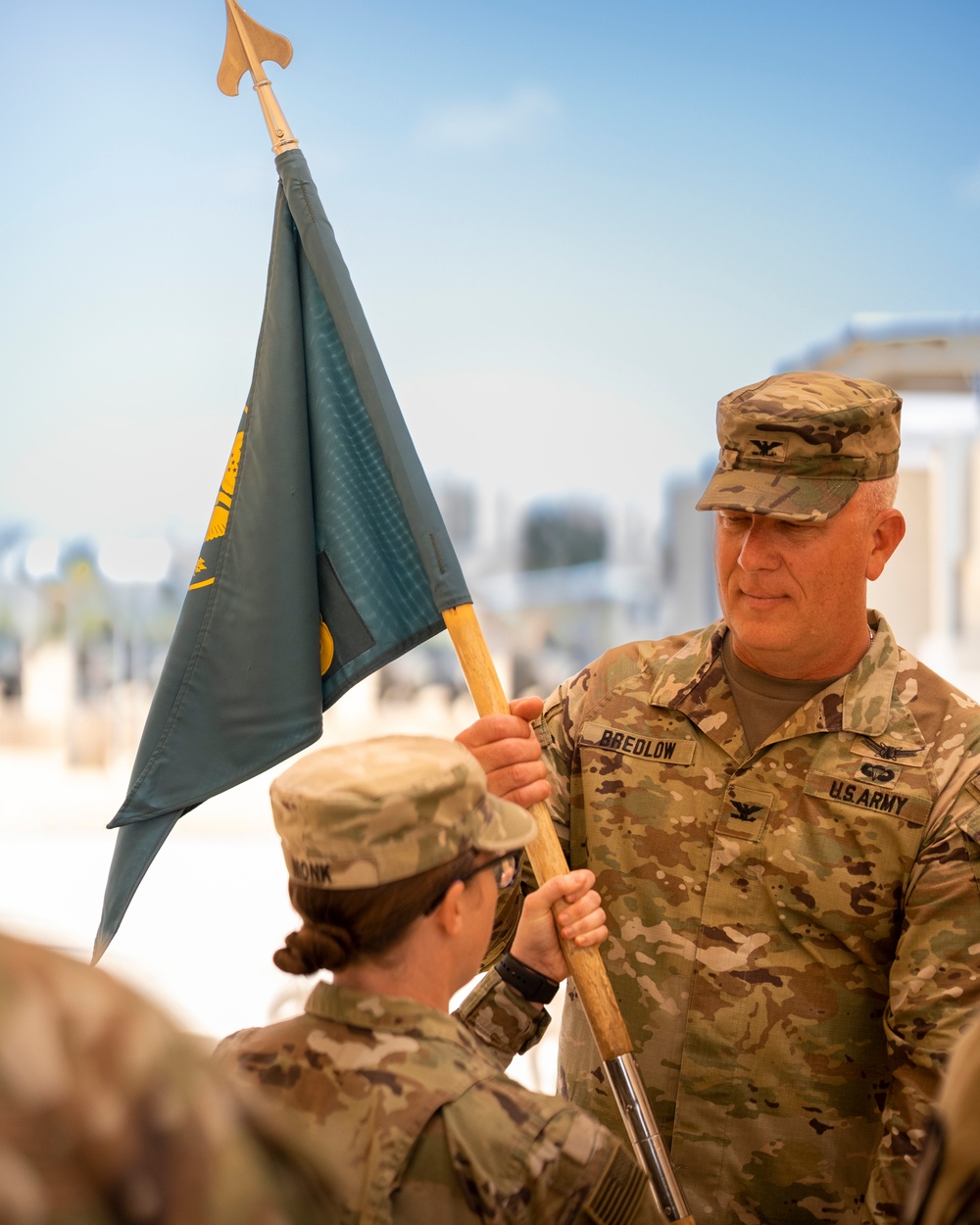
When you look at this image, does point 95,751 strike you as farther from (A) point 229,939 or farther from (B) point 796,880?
(B) point 796,880

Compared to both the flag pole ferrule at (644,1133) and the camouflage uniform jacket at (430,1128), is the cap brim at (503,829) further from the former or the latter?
the flag pole ferrule at (644,1133)

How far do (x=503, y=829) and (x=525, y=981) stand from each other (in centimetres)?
55

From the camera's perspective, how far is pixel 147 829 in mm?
2166

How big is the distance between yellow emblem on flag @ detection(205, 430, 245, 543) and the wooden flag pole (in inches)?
18.2

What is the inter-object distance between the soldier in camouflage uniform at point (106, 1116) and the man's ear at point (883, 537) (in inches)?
65.9

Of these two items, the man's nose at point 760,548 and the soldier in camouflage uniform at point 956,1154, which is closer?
the soldier in camouflage uniform at point 956,1154

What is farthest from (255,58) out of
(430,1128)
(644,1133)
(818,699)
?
(644,1133)

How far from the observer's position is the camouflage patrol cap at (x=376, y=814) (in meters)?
1.35

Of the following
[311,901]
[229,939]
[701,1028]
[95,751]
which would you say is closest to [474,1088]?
[311,901]

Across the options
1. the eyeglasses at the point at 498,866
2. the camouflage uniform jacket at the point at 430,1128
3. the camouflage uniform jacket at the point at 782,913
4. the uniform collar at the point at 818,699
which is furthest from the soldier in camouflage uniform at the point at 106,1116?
the uniform collar at the point at 818,699

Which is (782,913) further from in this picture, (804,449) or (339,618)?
(339,618)

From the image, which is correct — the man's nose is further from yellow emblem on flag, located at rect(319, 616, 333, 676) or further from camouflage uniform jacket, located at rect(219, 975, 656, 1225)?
camouflage uniform jacket, located at rect(219, 975, 656, 1225)

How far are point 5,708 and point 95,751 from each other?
1.37 metres

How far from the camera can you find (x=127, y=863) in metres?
2.14
